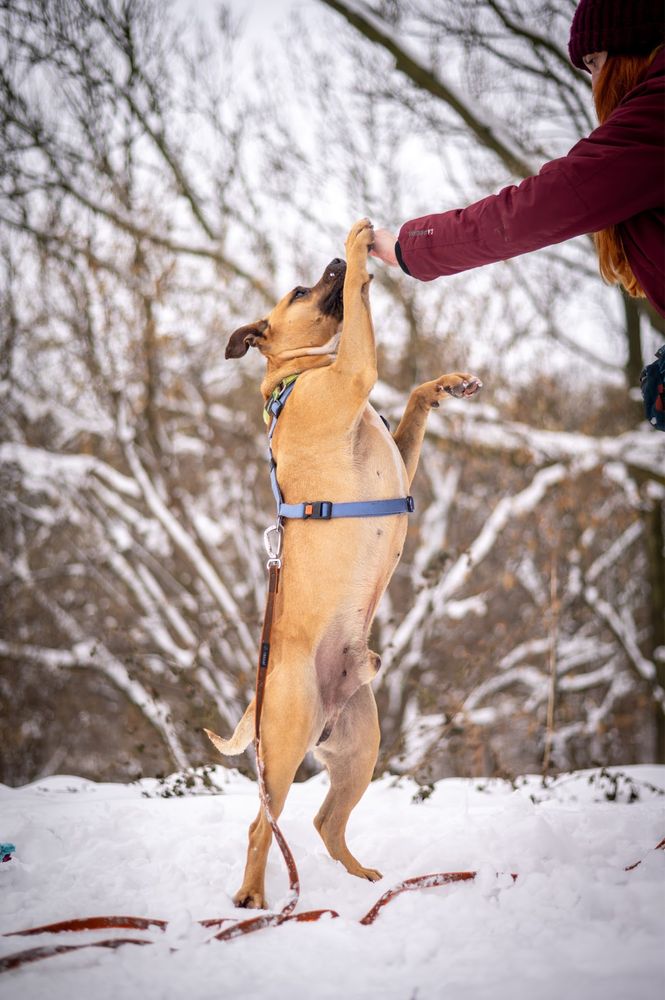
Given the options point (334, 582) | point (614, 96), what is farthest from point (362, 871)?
point (614, 96)

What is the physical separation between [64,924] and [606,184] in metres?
2.31

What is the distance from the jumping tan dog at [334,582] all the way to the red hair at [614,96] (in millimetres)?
700

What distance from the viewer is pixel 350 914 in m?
1.96

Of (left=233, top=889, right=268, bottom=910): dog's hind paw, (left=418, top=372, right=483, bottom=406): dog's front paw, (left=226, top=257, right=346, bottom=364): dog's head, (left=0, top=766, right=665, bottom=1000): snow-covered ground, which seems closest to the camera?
(left=0, top=766, right=665, bottom=1000): snow-covered ground

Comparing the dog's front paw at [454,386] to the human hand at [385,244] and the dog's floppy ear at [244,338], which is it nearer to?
the human hand at [385,244]

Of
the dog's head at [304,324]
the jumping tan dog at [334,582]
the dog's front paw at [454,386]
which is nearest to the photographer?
the jumping tan dog at [334,582]

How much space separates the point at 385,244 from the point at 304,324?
1.91 feet

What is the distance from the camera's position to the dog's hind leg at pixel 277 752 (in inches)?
84.1

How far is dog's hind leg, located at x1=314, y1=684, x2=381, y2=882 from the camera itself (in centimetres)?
239

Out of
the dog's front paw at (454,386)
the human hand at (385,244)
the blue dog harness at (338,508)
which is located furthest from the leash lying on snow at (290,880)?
the human hand at (385,244)

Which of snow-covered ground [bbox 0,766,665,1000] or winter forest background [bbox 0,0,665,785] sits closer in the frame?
snow-covered ground [bbox 0,766,665,1000]

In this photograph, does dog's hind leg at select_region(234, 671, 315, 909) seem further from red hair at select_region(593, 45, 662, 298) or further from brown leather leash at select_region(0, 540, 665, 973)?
red hair at select_region(593, 45, 662, 298)

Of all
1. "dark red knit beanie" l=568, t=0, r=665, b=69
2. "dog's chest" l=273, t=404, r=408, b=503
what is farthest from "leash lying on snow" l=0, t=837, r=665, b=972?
"dark red knit beanie" l=568, t=0, r=665, b=69

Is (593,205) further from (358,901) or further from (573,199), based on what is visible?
(358,901)
